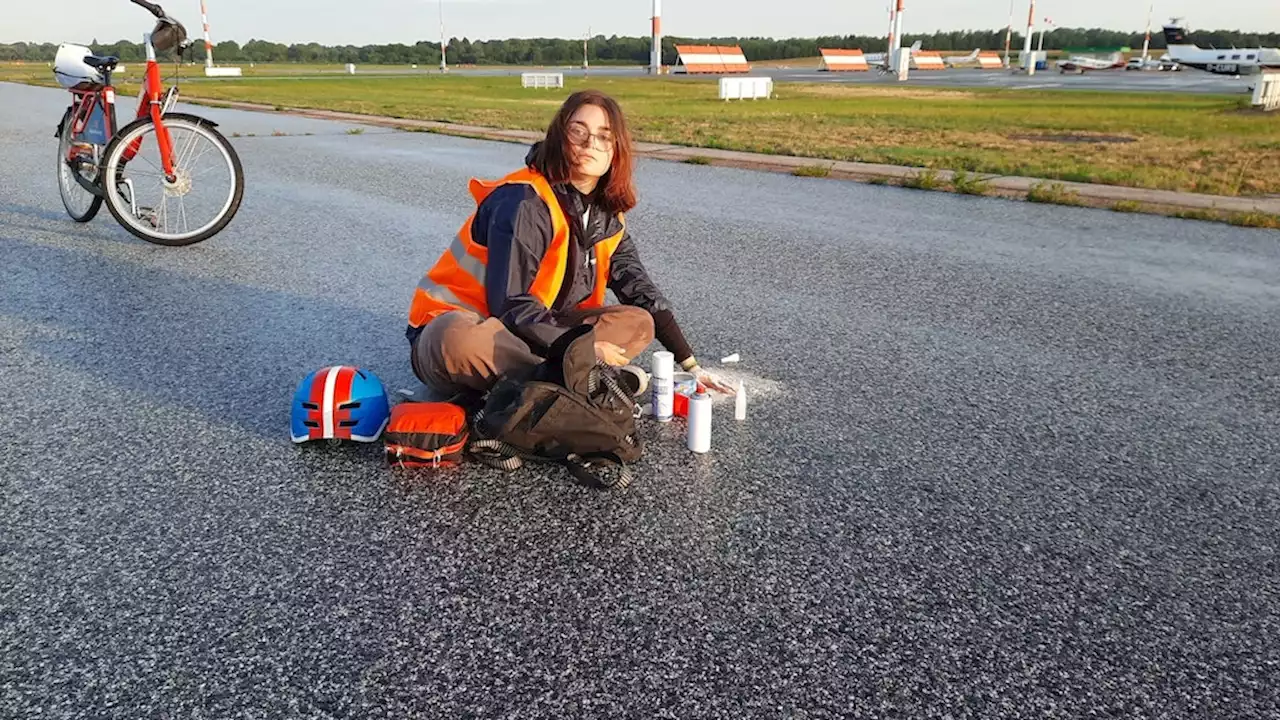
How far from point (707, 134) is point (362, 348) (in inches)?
521

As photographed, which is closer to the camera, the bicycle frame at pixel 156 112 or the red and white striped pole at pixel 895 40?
the bicycle frame at pixel 156 112

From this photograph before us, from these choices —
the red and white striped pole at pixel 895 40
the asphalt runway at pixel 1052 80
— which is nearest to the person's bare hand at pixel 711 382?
the asphalt runway at pixel 1052 80

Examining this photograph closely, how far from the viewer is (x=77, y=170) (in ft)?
22.4

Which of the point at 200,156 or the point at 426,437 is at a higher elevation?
the point at 200,156

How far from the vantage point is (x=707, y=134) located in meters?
16.7

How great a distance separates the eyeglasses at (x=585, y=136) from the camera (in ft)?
10.7

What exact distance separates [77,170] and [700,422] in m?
5.84

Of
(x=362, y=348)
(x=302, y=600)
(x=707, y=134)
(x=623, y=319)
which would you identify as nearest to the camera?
(x=302, y=600)

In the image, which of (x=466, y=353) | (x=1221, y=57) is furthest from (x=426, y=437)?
(x=1221, y=57)

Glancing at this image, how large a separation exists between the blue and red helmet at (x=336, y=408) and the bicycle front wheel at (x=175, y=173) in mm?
3915

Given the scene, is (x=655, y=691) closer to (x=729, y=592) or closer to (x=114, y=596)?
(x=729, y=592)

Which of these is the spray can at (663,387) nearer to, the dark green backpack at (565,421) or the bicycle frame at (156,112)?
the dark green backpack at (565,421)

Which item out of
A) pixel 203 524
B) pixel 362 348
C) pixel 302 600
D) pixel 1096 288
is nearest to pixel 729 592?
pixel 302 600

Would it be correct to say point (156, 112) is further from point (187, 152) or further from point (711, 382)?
point (711, 382)
